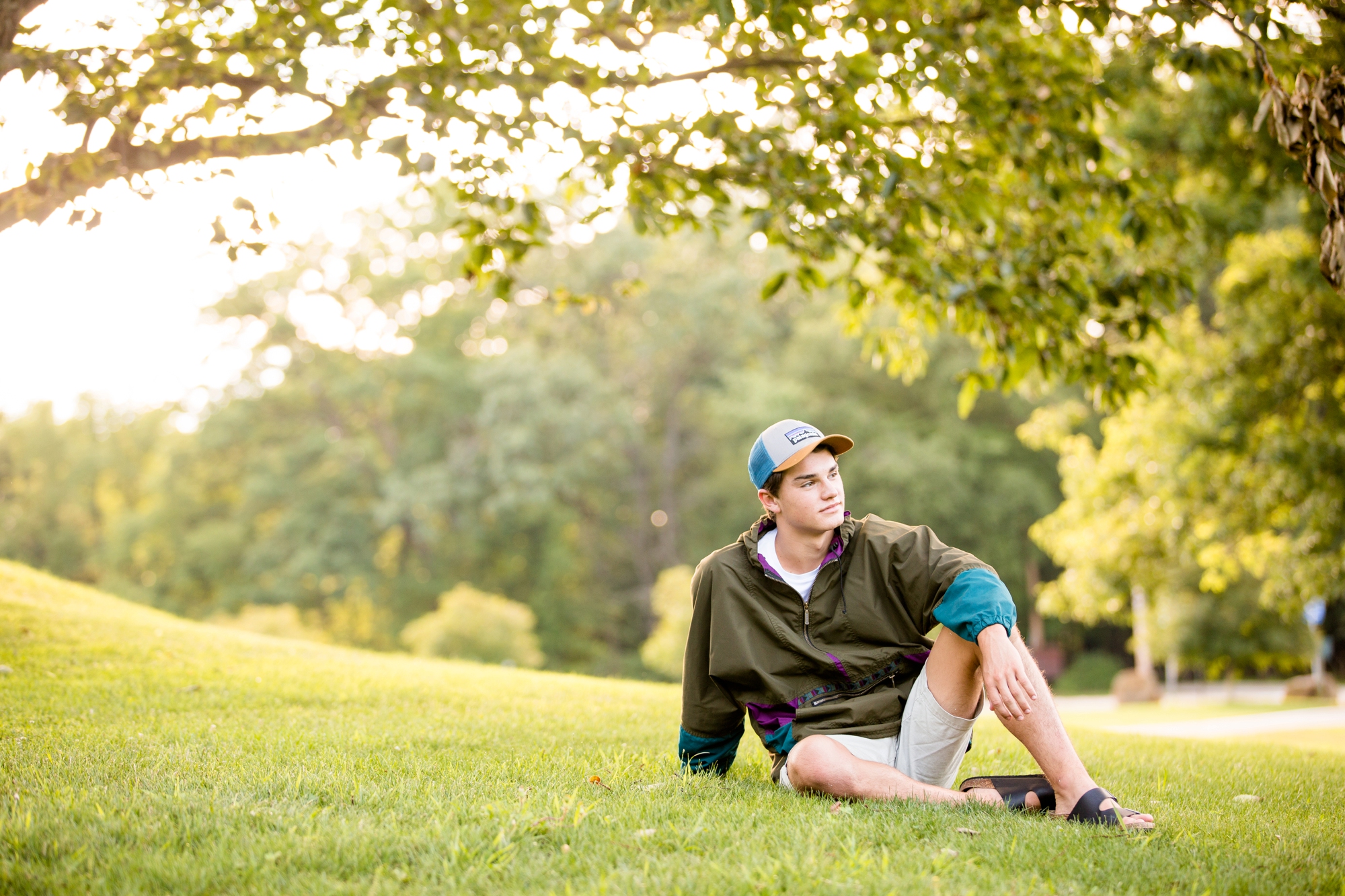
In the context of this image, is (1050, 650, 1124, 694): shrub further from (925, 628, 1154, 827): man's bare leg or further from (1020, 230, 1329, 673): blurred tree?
(925, 628, 1154, 827): man's bare leg

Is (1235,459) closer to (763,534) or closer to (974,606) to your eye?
(763,534)

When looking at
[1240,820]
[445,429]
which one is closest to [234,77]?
[1240,820]

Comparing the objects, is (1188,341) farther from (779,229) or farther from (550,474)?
(550,474)

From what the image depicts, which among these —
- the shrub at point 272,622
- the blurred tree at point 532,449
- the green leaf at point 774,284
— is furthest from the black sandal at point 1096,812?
the blurred tree at point 532,449

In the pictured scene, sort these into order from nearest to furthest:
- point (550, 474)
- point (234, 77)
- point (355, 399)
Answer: point (234, 77)
point (550, 474)
point (355, 399)

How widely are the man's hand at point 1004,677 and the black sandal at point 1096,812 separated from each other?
409 millimetres

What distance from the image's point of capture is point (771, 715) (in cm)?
408

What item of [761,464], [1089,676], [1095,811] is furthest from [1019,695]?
[1089,676]

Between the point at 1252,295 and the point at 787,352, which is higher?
the point at 787,352

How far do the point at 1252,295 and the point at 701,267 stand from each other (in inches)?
795

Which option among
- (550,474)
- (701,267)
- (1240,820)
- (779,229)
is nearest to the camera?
(1240,820)

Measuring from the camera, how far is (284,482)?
2877 centimetres

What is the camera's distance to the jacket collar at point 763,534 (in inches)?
158

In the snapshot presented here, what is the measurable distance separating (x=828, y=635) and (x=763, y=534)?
51 cm
